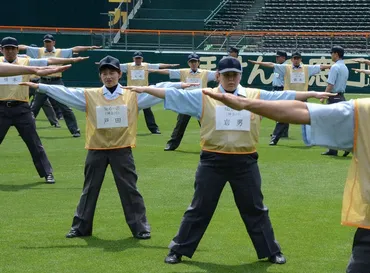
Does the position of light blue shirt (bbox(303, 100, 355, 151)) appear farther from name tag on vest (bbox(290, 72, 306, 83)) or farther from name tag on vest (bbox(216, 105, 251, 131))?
name tag on vest (bbox(290, 72, 306, 83))

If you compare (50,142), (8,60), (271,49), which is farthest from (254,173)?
(271,49)

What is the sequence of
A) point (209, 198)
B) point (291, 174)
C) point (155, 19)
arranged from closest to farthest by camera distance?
1. point (209, 198)
2. point (291, 174)
3. point (155, 19)

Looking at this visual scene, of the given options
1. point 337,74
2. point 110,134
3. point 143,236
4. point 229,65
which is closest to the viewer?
point 229,65

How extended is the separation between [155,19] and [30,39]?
671 cm

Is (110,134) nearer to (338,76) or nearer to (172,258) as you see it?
(172,258)

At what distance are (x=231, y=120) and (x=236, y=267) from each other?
1.49 meters

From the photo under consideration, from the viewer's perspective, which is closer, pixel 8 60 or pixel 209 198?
pixel 209 198

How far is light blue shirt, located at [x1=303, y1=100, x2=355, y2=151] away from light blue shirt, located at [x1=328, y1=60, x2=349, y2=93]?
13.2m

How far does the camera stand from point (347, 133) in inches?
206

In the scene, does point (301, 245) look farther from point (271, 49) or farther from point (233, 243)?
point (271, 49)

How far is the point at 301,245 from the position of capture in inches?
374

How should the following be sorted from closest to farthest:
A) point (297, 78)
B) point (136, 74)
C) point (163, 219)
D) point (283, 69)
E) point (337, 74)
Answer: point (163, 219) < point (337, 74) < point (297, 78) < point (283, 69) < point (136, 74)

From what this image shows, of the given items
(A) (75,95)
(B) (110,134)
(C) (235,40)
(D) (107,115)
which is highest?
(C) (235,40)

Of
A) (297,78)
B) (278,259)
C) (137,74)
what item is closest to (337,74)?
(297,78)
